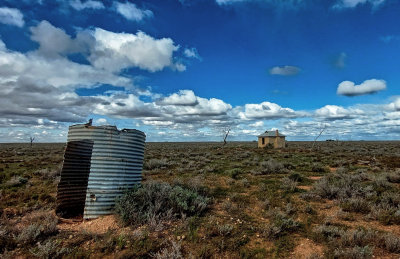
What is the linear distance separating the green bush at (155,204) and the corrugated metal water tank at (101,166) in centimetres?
37

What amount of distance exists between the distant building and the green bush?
37564 millimetres

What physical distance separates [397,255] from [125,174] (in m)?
6.10

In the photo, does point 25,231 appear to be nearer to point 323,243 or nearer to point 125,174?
point 125,174

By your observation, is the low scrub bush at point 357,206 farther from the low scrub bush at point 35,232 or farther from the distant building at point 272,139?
the distant building at point 272,139

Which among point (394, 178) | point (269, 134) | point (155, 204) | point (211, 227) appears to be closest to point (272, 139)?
point (269, 134)

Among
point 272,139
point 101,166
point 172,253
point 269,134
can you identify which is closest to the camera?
point 172,253

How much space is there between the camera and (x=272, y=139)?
4306 centimetres

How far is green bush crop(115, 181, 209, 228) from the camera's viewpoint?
581 cm

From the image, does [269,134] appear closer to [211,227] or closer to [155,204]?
[155,204]

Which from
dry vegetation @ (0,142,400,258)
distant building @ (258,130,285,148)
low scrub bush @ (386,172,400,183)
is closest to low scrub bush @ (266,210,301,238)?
dry vegetation @ (0,142,400,258)

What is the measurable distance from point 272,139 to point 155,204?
129ft

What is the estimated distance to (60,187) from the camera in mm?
6973

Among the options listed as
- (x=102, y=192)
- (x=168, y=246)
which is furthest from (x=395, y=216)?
(x=102, y=192)

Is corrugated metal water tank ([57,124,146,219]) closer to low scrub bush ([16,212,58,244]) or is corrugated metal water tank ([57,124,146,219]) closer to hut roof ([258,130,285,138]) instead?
low scrub bush ([16,212,58,244])
